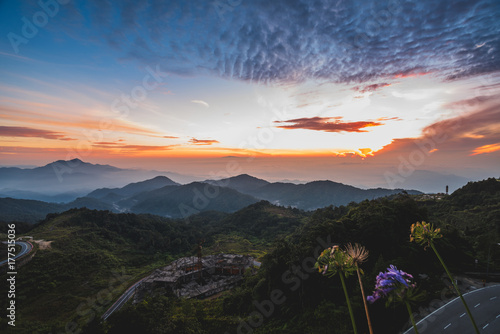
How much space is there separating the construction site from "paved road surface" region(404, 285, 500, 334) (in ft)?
65.1

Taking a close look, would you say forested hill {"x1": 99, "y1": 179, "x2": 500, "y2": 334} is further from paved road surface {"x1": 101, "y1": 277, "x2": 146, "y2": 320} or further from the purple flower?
the purple flower

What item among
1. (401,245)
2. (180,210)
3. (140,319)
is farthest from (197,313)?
(180,210)

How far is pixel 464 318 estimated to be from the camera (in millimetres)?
10305

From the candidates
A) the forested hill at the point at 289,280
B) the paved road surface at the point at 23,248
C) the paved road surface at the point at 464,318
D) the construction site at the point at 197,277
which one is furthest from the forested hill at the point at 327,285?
the paved road surface at the point at 23,248

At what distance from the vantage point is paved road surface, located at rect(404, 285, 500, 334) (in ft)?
32.1

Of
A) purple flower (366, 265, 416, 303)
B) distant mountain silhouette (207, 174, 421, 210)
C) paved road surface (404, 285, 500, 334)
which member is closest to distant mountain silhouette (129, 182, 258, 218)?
distant mountain silhouette (207, 174, 421, 210)

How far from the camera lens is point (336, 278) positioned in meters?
14.9

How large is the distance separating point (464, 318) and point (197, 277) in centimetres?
2665

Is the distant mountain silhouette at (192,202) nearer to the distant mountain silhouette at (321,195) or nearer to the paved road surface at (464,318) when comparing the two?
the distant mountain silhouette at (321,195)

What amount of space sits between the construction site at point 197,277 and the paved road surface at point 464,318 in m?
19.8

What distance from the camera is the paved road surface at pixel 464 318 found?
32.1 feet

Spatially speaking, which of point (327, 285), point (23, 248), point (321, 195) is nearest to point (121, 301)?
point (23, 248)

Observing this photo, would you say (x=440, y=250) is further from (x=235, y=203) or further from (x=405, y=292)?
(x=235, y=203)

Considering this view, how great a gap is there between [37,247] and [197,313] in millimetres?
29472
